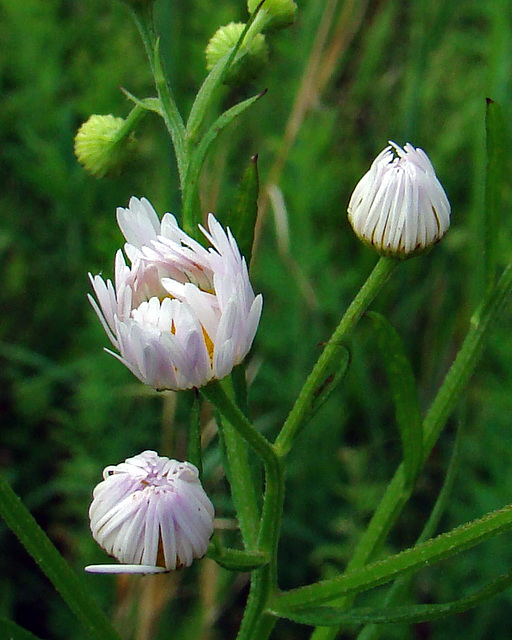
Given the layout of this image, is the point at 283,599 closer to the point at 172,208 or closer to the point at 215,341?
the point at 215,341

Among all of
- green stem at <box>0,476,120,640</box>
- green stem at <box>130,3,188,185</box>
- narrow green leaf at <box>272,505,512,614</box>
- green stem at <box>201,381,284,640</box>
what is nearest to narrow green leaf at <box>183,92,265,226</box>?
green stem at <box>130,3,188,185</box>

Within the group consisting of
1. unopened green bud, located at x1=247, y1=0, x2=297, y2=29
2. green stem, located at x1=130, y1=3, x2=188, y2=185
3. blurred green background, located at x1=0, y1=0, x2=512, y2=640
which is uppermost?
unopened green bud, located at x1=247, y1=0, x2=297, y2=29

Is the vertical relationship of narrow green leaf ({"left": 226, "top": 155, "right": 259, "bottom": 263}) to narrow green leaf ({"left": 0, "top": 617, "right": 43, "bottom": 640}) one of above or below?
above

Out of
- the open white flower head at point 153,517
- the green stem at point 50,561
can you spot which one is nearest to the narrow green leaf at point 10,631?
the green stem at point 50,561

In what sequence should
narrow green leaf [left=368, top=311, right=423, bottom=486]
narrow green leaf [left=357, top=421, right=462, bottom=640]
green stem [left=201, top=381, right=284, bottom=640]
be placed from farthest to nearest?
narrow green leaf [left=357, top=421, right=462, bottom=640] < narrow green leaf [left=368, top=311, right=423, bottom=486] < green stem [left=201, top=381, right=284, bottom=640]

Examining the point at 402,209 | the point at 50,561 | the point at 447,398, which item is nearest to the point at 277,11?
the point at 402,209

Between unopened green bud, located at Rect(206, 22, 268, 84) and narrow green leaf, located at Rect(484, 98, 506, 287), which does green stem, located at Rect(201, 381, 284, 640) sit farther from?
unopened green bud, located at Rect(206, 22, 268, 84)

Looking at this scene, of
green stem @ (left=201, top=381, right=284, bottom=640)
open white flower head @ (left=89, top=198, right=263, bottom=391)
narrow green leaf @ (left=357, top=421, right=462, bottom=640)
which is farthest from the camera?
narrow green leaf @ (left=357, top=421, right=462, bottom=640)
